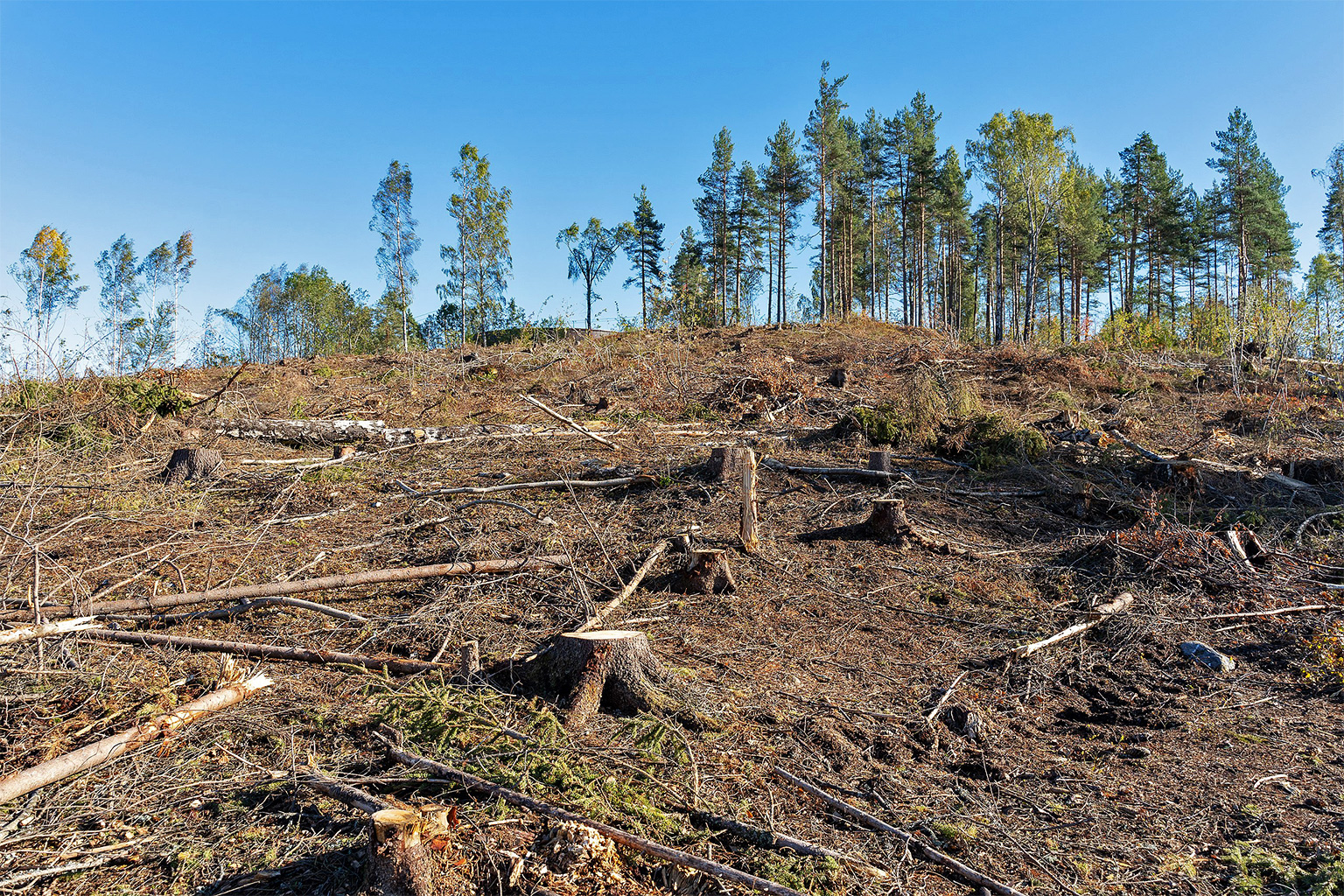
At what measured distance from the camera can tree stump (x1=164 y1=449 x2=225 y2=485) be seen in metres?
7.09

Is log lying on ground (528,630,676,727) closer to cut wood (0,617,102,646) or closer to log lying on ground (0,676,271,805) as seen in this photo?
log lying on ground (0,676,271,805)

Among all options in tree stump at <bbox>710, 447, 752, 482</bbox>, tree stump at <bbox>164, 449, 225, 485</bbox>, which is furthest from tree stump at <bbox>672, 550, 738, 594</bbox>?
tree stump at <bbox>164, 449, 225, 485</bbox>

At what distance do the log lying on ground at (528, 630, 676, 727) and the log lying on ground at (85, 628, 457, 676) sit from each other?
0.63 meters

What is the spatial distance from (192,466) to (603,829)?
21.8 feet

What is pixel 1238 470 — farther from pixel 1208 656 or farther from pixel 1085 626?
pixel 1085 626

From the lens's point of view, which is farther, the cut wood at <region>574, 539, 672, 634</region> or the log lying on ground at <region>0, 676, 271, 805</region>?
the cut wood at <region>574, 539, 672, 634</region>

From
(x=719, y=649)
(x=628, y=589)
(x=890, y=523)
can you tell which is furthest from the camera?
(x=890, y=523)

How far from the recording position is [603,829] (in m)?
2.54

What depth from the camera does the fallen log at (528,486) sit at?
693 cm

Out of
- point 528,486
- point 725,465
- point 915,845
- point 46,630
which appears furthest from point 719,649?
point 46,630

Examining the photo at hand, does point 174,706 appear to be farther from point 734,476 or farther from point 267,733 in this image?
point 734,476

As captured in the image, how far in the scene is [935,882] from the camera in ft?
8.36

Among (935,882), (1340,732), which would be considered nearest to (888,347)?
(1340,732)

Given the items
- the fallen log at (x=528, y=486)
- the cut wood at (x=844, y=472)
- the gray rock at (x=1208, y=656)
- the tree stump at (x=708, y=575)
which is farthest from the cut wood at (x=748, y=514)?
the gray rock at (x=1208, y=656)
